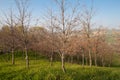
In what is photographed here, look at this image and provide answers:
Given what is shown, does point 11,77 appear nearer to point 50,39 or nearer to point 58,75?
point 58,75

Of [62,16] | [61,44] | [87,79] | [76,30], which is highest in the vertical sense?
[62,16]

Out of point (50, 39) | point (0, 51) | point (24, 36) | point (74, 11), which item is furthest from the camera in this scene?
point (0, 51)

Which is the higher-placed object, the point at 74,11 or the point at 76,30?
the point at 74,11

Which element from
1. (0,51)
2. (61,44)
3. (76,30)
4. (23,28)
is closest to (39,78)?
(61,44)

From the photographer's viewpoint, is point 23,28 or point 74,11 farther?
point 23,28

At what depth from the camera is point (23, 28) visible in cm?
2598

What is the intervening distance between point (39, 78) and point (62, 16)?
7.21 metres

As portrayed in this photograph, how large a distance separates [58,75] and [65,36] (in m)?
4.40

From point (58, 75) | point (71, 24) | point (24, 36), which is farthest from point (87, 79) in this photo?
point (24, 36)

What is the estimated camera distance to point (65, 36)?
21.5 metres

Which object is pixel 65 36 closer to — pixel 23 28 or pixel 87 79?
pixel 87 79

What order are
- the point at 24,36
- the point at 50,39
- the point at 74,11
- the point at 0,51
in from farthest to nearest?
the point at 0,51 < the point at 24,36 < the point at 50,39 < the point at 74,11

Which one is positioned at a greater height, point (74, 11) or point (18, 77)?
point (74, 11)

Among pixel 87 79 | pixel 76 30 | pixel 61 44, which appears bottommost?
pixel 87 79
